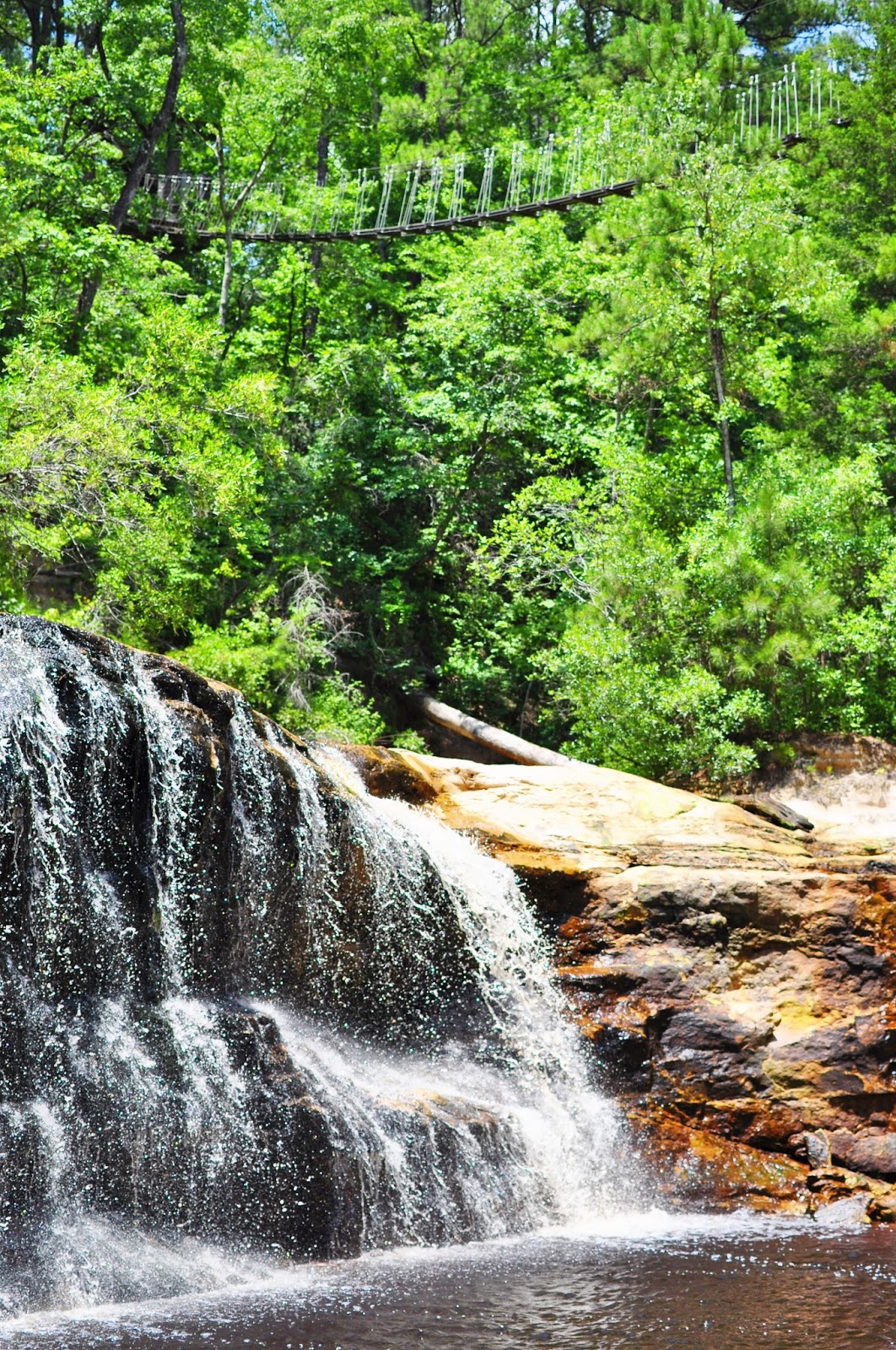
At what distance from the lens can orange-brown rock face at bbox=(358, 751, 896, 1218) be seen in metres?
9.38

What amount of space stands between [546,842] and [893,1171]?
3.78 meters

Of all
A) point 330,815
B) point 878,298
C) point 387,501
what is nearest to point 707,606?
point 387,501

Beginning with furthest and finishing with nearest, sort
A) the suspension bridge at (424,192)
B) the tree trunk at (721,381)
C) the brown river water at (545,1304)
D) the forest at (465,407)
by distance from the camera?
the suspension bridge at (424,192) → the tree trunk at (721,381) → the forest at (465,407) → the brown river water at (545,1304)

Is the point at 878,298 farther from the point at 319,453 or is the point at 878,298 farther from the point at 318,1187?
the point at 318,1187

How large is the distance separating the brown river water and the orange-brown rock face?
4.95ft

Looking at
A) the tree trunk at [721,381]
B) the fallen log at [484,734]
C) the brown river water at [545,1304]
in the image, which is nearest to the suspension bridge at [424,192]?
the tree trunk at [721,381]

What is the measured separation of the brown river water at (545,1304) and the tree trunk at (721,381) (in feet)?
40.6

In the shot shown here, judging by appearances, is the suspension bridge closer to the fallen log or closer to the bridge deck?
the bridge deck

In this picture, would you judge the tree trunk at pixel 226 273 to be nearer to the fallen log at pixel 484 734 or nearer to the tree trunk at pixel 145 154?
the tree trunk at pixel 145 154

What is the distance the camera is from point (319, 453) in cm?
2003

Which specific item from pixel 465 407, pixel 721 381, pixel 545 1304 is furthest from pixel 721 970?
pixel 465 407

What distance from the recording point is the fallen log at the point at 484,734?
53.8 ft

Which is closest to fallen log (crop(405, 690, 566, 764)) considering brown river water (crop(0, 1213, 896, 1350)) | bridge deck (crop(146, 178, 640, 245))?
brown river water (crop(0, 1213, 896, 1350))

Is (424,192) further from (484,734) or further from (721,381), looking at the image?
(484,734)
